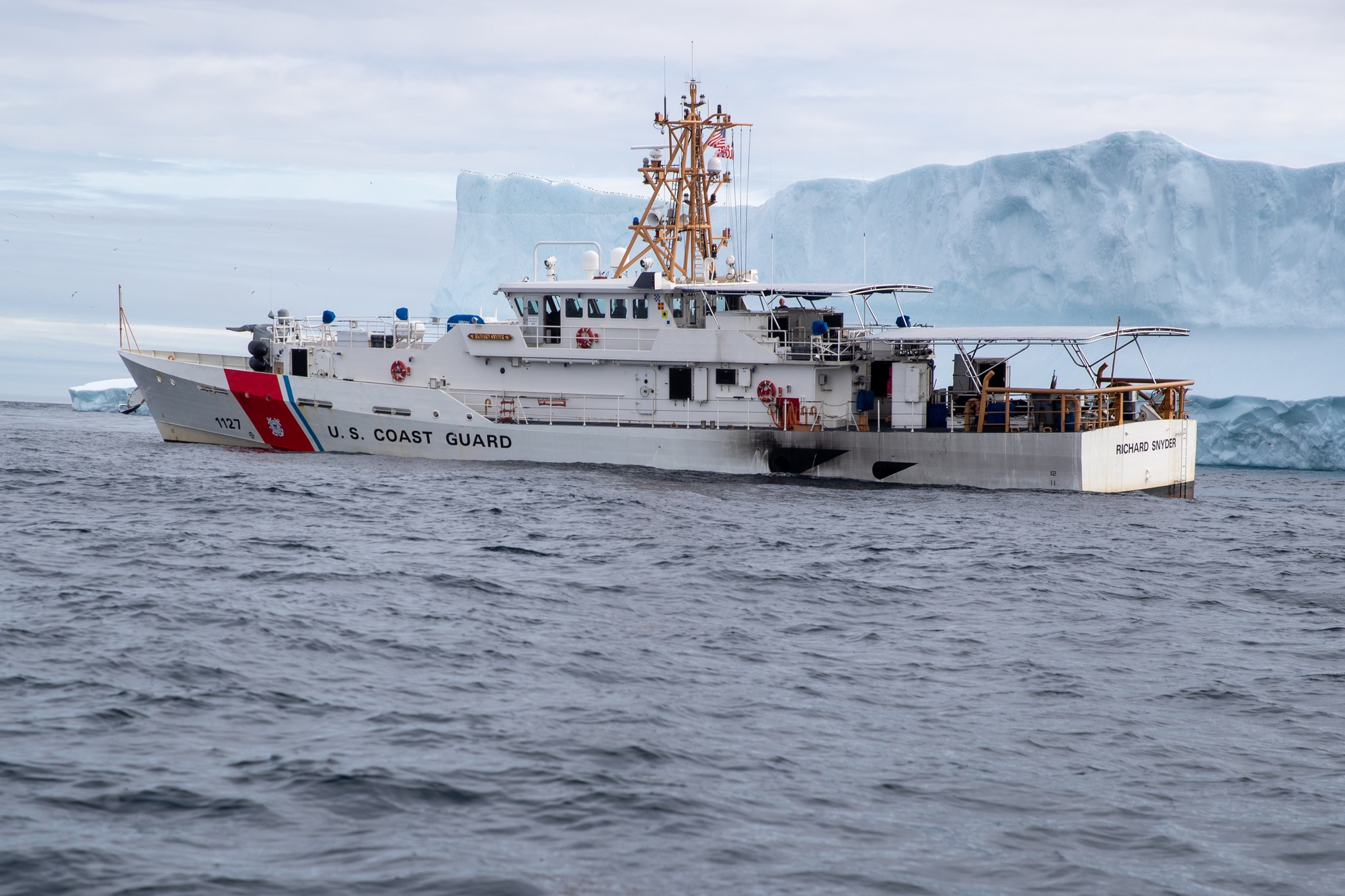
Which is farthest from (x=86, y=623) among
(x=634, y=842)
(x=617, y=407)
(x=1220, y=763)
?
(x=617, y=407)

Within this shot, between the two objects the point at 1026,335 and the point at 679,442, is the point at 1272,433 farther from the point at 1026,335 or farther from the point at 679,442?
the point at 679,442

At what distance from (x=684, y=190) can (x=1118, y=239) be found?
67.1ft

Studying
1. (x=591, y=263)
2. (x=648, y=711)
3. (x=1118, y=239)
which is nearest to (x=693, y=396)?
(x=591, y=263)

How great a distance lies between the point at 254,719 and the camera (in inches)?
352

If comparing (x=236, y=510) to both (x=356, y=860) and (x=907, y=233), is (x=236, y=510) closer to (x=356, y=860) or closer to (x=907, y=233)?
(x=356, y=860)

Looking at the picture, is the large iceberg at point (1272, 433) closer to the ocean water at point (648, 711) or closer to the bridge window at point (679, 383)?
the bridge window at point (679, 383)

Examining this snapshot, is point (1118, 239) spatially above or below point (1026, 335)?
above

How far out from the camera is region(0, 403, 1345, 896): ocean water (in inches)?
273

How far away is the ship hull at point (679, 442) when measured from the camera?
26969 millimetres

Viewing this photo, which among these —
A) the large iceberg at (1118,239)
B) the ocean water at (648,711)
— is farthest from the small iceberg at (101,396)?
the ocean water at (648,711)

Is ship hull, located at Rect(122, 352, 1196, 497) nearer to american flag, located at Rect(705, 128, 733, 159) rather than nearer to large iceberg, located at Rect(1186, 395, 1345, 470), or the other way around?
american flag, located at Rect(705, 128, 733, 159)

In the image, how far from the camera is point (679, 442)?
2812cm

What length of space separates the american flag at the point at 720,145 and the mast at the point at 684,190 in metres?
0.05

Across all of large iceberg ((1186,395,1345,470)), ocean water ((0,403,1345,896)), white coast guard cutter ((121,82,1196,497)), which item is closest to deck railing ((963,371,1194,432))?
white coast guard cutter ((121,82,1196,497))
